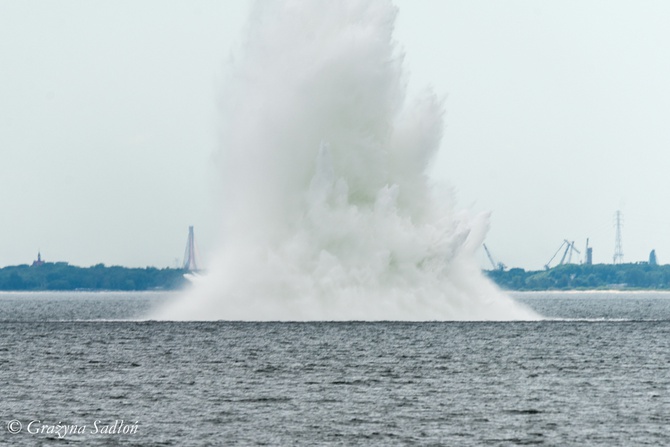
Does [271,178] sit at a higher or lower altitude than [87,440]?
higher

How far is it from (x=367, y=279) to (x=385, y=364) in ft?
68.7

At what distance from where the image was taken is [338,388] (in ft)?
183

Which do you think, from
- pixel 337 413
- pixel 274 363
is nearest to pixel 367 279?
pixel 274 363

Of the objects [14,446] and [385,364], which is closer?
[14,446]

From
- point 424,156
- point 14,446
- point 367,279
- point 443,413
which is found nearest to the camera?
point 14,446

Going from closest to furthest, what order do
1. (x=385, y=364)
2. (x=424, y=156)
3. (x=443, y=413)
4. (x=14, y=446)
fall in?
(x=14, y=446), (x=443, y=413), (x=385, y=364), (x=424, y=156)

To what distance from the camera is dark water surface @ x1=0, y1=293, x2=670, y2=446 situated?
42.2 metres

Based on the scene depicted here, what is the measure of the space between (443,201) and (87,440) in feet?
183

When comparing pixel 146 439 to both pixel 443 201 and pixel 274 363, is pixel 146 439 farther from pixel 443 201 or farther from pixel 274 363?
pixel 443 201

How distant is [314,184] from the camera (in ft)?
293

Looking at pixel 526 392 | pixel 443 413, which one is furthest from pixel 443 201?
pixel 443 413

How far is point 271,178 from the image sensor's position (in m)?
91.9

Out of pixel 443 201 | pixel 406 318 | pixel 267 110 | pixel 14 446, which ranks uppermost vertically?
pixel 267 110

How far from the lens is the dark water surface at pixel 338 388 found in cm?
4222
